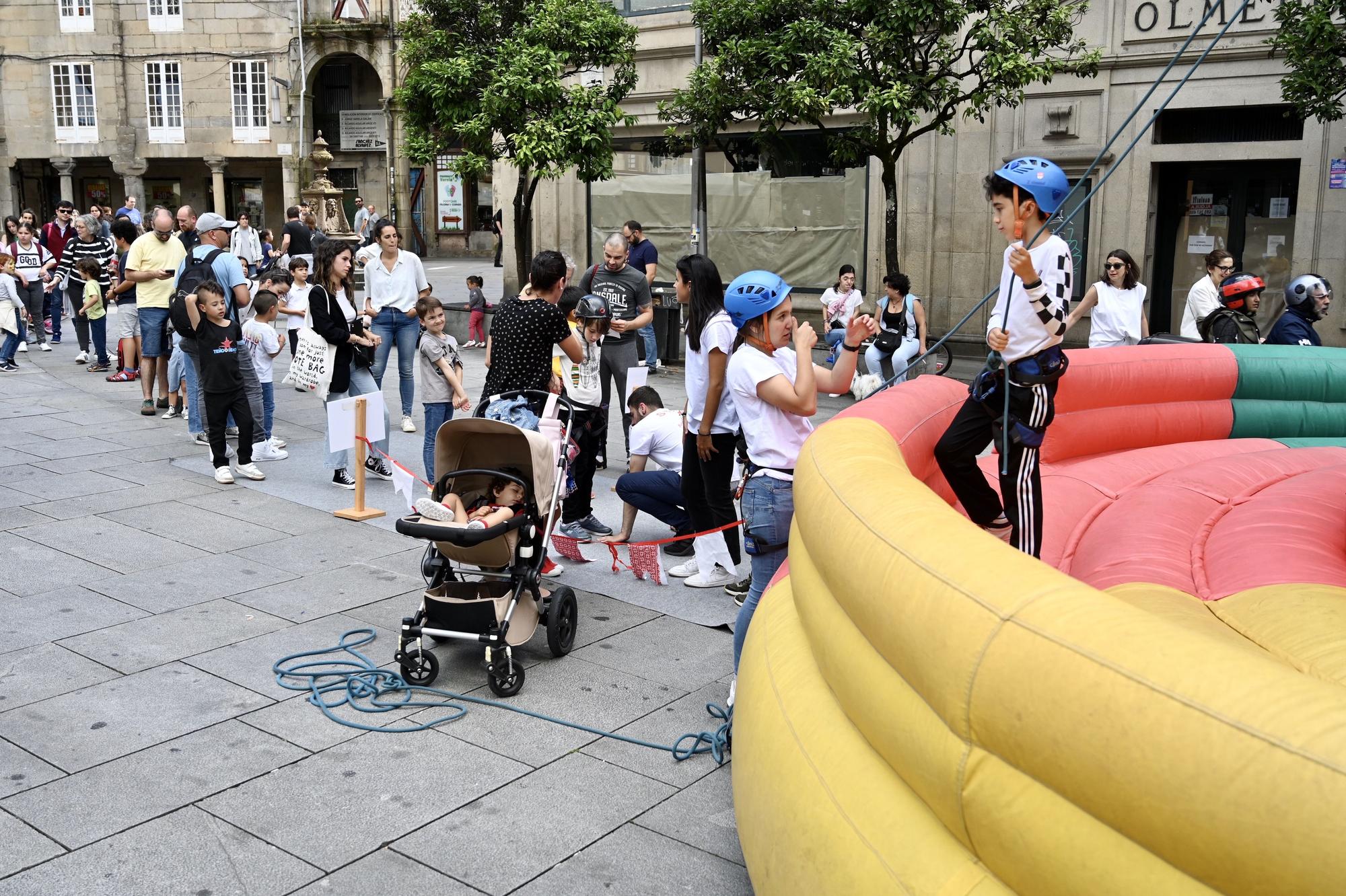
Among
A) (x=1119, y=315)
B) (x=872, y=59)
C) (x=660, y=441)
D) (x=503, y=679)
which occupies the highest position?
(x=872, y=59)

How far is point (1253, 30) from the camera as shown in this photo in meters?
14.8

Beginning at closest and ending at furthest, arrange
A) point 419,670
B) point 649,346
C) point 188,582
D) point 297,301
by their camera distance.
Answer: point 419,670 < point 188,582 < point 297,301 < point 649,346

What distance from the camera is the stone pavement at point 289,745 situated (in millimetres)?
3914

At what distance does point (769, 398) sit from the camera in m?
5.28

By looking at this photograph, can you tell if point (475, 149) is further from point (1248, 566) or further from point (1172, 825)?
point (1172, 825)

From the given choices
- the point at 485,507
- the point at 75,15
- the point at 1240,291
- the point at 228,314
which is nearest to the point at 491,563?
the point at 485,507

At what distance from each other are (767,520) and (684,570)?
6.94 ft

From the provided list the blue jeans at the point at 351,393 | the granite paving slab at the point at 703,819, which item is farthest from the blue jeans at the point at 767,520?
the blue jeans at the point at 351,393

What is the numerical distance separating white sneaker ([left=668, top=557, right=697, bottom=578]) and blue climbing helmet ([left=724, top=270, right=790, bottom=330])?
7.29 ft

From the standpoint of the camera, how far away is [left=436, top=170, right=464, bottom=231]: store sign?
4056 centimetres

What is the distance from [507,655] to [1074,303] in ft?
41.3

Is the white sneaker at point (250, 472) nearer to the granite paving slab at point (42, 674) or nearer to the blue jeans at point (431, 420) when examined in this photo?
the blue jeans at point (431, 420)

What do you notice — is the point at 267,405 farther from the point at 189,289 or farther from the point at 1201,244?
the point at 1201,244

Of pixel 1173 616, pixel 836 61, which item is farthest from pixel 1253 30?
pixel 1173 616
